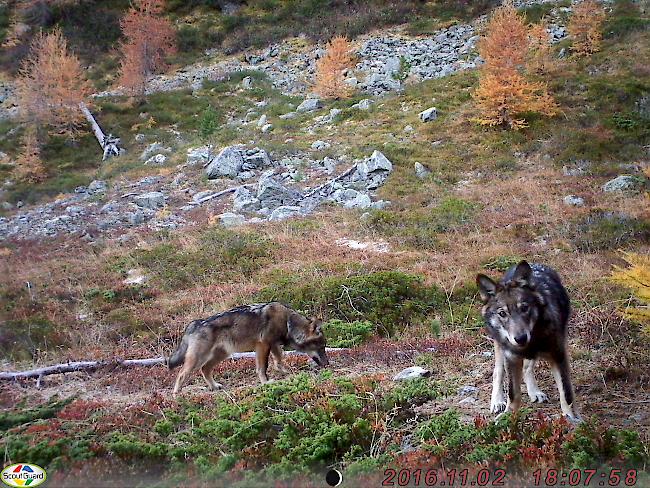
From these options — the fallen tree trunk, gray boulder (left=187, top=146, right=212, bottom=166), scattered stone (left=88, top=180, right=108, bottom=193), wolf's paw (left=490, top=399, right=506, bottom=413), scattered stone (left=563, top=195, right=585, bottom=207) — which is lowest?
scattered stone (left=88, top=180, right=108, bottom=193)

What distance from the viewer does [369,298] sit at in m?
10.2

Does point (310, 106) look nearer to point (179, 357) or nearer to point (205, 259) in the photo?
point (205, 259)

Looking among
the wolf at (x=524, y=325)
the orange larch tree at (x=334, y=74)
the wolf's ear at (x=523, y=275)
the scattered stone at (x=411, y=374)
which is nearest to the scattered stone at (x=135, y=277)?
the scattered stone at (x=411, y=374)

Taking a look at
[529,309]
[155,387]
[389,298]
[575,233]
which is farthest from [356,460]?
[575,233]

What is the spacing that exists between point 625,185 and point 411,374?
13801 mm

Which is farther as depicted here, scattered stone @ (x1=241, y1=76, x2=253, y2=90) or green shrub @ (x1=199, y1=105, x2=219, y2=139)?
scattered stone @ (x1=241, y1=76, x2=253, y2=90)

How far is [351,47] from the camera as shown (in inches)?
1433

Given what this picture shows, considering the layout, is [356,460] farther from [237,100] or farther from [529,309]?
[237,100]

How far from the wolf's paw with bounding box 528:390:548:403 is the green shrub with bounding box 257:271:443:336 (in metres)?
4.06

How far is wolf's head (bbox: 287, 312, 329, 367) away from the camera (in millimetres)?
7352

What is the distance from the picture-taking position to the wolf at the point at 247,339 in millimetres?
6922

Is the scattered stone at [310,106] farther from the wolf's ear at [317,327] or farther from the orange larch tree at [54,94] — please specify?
the wolf's ear at [317,327]

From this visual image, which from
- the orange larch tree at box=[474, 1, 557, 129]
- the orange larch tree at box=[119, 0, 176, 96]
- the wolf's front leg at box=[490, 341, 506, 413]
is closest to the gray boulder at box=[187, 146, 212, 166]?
the orange larch tree at box=[119, 0, 176, 96]

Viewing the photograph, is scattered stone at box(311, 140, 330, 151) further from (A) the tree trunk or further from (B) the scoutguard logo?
(B) the scoutguard logo
